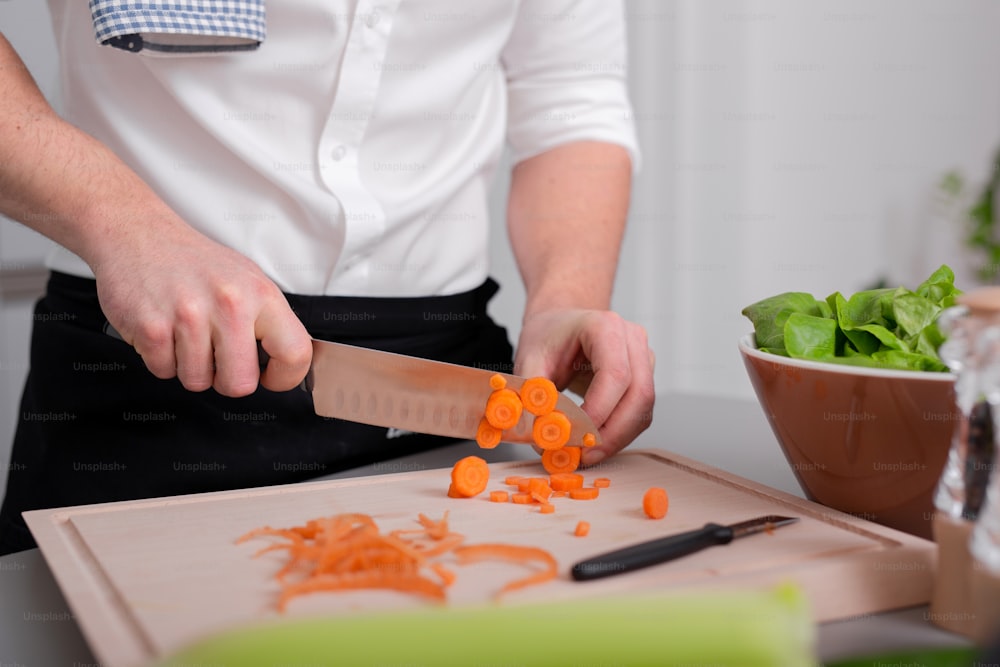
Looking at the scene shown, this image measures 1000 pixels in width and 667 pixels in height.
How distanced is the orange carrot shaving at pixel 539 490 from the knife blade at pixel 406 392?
0.32 feet

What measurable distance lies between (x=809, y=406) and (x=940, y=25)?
3.26 metres

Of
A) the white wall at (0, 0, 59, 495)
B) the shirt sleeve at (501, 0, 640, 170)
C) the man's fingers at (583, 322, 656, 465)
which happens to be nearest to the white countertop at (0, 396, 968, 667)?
the man's fingers at (583, 322, 656, 465)

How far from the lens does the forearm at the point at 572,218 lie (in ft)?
4.70

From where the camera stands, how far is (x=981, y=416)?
0.63 m

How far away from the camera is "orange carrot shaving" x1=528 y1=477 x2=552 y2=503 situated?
37.2 inches

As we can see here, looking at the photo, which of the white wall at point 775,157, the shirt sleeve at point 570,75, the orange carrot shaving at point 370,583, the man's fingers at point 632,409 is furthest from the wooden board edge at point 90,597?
the white wall at point 775,157

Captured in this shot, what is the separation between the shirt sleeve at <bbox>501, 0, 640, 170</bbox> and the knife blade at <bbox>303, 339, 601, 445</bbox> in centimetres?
66

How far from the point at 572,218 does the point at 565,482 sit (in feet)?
2.03

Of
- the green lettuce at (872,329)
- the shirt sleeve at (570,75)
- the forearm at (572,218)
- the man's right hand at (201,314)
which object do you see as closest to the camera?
the green lettuce at (872,329)

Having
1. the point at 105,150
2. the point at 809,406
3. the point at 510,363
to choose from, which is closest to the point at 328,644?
the point at 809,406

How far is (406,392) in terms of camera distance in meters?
1.04

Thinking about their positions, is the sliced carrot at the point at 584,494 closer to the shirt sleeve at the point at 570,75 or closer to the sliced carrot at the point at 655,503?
the sliced carrot at the point at 655,503

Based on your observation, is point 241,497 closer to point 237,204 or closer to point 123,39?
point 237,204

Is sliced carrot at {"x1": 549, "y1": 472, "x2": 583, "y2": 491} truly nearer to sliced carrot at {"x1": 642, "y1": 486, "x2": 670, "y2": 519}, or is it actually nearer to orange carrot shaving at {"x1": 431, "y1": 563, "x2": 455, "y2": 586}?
sliced carrot at {"x1": 642, "y1": 486, "x2": 670, "y2": 519}
